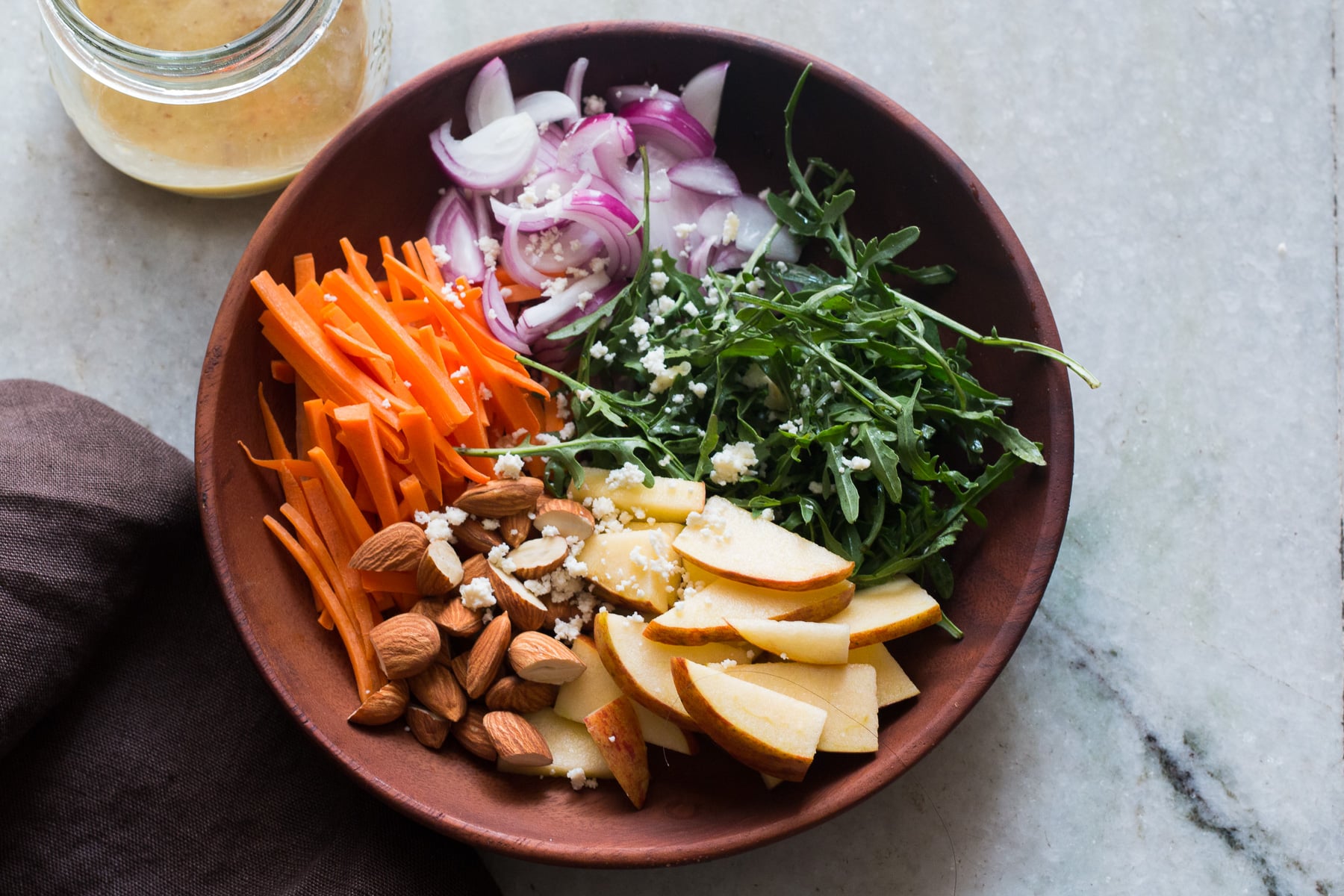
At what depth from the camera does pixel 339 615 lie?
1.55 meters

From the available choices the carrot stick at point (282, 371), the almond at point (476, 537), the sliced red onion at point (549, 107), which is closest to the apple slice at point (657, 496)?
the almond at point (476, 537)

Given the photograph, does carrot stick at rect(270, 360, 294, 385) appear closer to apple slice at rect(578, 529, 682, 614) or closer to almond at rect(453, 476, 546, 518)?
almond at rect(453, 476, 546, 518)

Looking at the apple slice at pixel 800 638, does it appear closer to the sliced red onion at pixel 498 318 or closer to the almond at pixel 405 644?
the almond at pixel 405 644

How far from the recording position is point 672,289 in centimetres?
166

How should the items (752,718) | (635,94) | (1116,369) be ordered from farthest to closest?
(1116,369) → (635,94) → (752,718)

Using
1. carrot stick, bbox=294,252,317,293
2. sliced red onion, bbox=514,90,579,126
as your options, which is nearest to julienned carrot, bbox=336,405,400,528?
carrot stick, bbox=294,252,317,293

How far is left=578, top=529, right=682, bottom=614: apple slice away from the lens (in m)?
1.50

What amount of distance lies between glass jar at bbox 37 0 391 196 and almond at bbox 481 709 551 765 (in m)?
0.98

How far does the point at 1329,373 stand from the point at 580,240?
1.42 meters

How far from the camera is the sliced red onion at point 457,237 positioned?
1.70 meters

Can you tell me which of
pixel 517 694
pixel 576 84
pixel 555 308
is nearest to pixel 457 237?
pixel 555 308

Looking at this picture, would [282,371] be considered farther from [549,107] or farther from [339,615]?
[549,107]

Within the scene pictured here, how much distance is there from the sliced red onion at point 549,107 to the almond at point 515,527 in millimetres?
672

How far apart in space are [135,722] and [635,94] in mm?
1330
